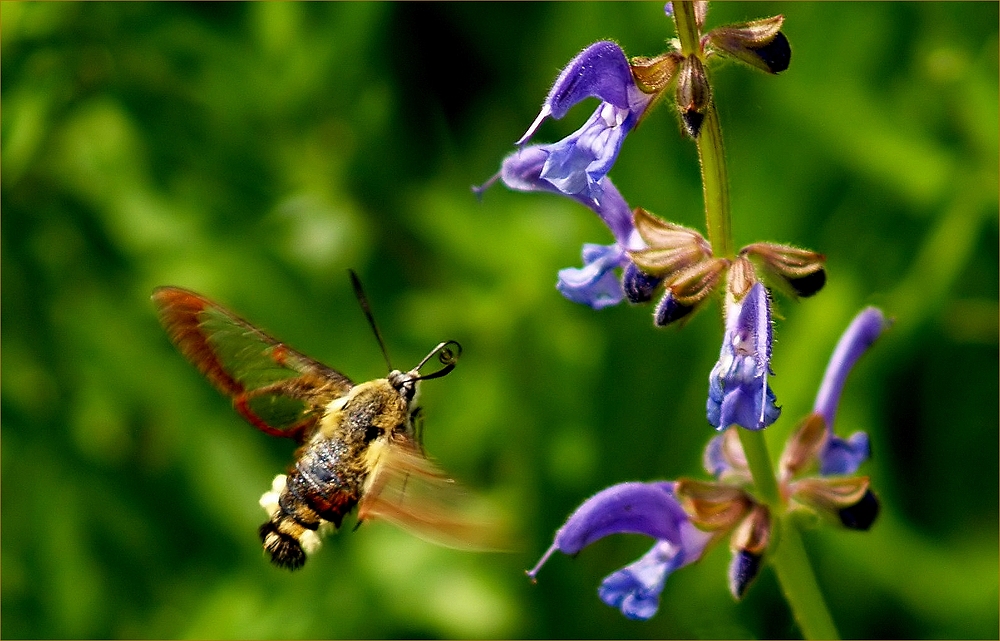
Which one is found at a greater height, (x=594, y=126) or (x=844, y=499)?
(x=594, y=126)

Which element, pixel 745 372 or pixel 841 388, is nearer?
pixel 745 372

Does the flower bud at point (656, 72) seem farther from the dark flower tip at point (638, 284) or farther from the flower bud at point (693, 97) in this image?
the dark flower tip at point (638, 284)

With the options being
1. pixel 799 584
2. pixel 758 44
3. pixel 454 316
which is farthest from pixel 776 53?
pixel 454 316

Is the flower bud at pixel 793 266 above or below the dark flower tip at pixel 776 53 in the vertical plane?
below

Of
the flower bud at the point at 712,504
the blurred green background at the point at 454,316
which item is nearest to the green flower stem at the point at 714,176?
the flower bud at the point at 712,504

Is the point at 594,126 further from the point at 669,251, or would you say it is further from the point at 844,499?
the point at 844,499

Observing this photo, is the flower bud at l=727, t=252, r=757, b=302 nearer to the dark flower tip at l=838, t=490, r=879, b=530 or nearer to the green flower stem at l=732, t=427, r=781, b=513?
the green flower stem at l=732, t=427, r=781, b=513

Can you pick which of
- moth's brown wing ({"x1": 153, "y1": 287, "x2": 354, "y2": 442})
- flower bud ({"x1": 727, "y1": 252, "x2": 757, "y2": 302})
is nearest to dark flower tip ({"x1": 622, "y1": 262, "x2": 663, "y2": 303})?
flower bud ({"x1": 727, "y1": 252, "x2": 757, "y2": 302})
